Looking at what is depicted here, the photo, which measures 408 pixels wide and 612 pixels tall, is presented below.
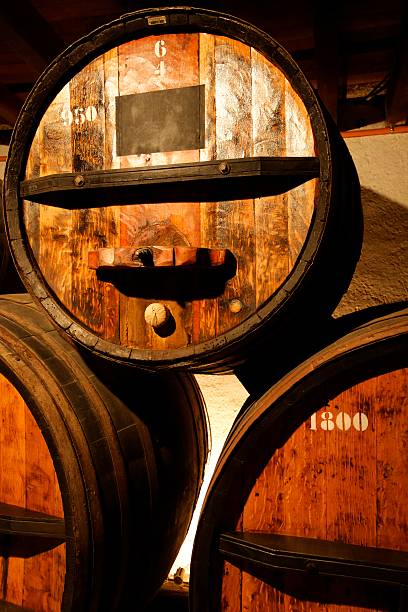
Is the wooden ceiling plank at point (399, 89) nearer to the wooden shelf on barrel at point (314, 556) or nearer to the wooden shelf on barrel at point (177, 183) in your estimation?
the wooden shelf on barrel at point (177, 183)

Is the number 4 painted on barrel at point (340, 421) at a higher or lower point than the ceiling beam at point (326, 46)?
lower

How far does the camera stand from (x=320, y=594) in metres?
1.26

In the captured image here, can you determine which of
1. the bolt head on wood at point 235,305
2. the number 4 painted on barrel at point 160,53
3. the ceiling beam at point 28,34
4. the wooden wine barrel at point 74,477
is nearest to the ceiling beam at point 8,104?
the ceiling beam at point 28,34

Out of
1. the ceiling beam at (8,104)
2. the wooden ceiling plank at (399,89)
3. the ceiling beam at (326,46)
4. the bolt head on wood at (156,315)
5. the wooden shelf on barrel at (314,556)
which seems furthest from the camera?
the ceiling beam at (8,104)

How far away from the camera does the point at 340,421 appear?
4.09ft

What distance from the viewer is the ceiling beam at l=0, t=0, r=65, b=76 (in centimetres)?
170

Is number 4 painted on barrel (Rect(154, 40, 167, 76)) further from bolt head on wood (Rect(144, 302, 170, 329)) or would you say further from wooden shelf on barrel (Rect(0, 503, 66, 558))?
wooden shelf on barrel (Rect(0, 503, 66, 558))

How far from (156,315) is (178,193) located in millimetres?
312

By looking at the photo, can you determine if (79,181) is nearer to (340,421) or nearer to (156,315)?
(156,315)

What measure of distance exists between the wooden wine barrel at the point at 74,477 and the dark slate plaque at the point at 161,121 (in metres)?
0.66

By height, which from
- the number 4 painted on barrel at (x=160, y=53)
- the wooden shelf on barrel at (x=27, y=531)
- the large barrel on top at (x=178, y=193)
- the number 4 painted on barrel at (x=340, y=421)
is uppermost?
the number 4 painted on barrel at (x=160, y=53)

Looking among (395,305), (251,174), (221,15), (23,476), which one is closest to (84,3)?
(221,15)

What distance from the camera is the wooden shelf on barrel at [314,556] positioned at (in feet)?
3.79

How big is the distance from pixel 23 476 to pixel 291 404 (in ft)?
2.74
